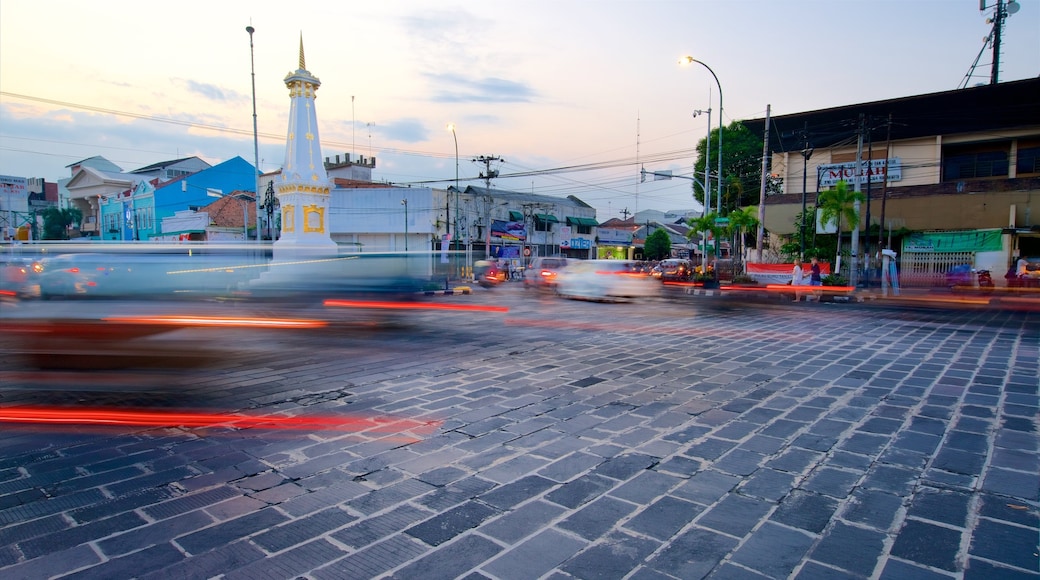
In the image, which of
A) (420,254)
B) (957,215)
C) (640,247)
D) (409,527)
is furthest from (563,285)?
(640,247)

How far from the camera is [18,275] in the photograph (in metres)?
5.88

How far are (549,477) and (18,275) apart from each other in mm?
6369

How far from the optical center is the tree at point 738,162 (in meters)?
39.6

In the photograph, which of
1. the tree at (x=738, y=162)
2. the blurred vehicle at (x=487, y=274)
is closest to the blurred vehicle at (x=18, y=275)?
the blurred vehicle at (x=487, y=274)

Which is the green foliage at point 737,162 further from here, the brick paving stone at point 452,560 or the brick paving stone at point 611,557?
the brick paving stone at point 452,560

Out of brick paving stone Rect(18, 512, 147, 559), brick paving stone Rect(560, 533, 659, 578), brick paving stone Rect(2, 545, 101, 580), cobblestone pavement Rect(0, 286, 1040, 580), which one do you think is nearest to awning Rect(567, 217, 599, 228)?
cobblestone pavement Rect(0, 286, 1040, 580)

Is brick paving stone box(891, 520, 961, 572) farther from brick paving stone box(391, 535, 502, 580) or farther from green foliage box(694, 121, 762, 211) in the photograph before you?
green foliage box(694, 121, 762, 211)

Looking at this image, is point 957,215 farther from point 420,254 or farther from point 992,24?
point 420,254

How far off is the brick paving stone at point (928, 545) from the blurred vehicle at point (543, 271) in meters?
22.4

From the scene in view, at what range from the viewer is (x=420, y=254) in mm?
10625

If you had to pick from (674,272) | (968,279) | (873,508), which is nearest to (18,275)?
(873,508)

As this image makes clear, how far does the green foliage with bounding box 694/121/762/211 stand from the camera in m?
39.6

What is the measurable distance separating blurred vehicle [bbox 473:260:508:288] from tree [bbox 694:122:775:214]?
57.9 ft

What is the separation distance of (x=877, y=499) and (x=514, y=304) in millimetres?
13213
